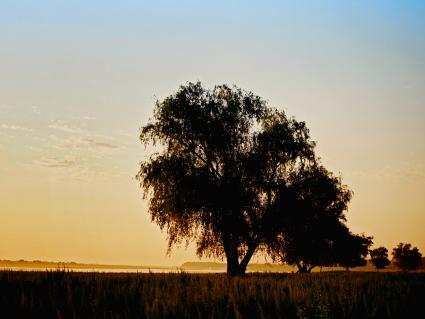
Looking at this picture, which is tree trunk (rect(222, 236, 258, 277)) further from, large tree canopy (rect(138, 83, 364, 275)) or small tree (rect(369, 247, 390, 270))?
small tree (rect(369, 247, 390, 270))

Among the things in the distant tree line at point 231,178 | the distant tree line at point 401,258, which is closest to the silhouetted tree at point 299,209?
the distant tree line at point 231,178

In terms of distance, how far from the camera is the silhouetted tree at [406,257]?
120 meters

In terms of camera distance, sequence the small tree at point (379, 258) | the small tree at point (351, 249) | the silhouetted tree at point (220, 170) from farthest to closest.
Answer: the small tree at point (379, 258) → the small tree at point (351, 249) → the silhouetted tree at point (220, 170)

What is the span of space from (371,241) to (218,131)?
192ft

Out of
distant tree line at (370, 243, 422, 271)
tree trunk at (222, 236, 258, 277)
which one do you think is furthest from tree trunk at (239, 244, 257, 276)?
distant tree line at (370, 243, 422, 271)

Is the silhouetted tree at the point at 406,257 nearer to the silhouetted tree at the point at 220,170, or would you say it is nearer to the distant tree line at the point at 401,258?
the distant tree line at the point at 401,258

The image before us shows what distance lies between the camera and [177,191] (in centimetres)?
3466

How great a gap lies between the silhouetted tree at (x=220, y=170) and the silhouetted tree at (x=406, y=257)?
309 feet

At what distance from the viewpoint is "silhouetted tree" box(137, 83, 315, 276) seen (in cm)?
3509

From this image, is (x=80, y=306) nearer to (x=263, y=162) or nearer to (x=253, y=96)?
(x=263, y=162)

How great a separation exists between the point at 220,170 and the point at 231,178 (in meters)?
1.26

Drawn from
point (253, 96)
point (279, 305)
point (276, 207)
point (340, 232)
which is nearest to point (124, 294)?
point (279, 305)

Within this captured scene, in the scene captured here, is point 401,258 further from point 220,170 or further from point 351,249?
point 220,170

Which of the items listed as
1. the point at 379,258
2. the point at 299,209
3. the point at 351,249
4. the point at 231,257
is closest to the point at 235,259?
the point at 231,257
